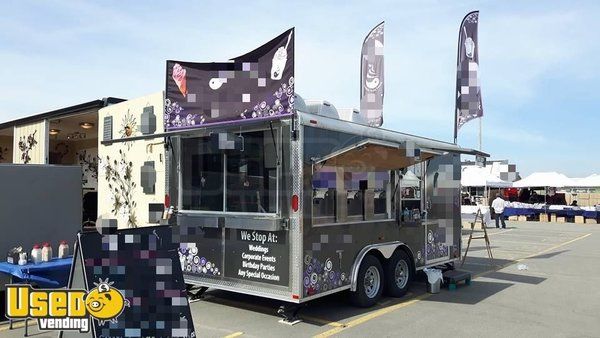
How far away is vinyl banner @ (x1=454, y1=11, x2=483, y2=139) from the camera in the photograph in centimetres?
1378

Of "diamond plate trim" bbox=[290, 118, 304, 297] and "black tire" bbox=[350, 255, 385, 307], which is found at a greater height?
"diamond plate trim" bbox=[290, 118, 304, 297]

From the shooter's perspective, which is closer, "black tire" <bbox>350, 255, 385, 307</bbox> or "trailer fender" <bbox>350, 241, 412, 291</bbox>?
"trailer fender" <bbox>350, 241, 412, 291</bbox>

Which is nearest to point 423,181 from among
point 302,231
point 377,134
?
point 377,134

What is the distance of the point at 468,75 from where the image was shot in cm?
1432

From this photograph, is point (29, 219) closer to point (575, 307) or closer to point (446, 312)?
point (446, 312)

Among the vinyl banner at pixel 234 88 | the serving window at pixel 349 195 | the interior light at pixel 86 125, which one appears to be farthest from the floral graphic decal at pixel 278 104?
the interior light at pixel 86 125

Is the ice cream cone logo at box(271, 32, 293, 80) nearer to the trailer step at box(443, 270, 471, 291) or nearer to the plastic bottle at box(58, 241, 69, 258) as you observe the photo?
the plastic bottle at box(58, 241, 69, 258)

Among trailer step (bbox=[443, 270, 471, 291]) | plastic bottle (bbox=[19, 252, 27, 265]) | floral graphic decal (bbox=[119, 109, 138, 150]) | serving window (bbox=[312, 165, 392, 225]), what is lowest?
trailer step (bbox=[443, 270, 471, 291])

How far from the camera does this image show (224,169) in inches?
260

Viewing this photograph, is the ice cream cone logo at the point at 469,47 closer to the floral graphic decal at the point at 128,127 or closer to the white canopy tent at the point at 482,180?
the floral graphic decal at the point at 128,127

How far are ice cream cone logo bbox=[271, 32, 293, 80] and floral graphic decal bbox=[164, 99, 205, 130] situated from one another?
129 cm

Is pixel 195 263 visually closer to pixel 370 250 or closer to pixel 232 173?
pixel 232 173

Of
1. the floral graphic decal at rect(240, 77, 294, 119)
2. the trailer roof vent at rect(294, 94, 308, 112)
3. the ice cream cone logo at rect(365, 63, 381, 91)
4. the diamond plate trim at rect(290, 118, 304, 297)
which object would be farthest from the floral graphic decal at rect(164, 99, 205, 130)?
the ice cream cone logo at rect(365, 63, 381, 91)

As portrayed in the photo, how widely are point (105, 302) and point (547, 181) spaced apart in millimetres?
31293
